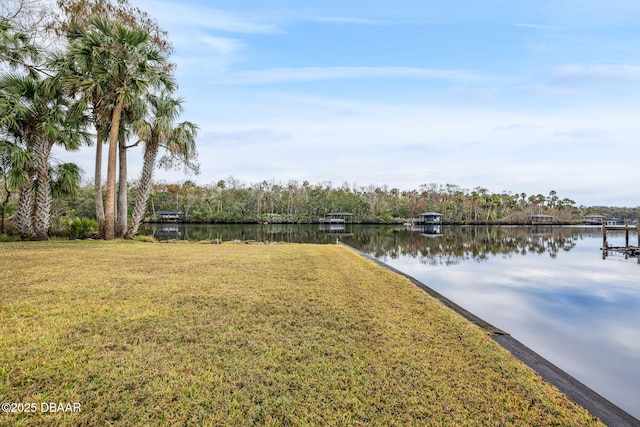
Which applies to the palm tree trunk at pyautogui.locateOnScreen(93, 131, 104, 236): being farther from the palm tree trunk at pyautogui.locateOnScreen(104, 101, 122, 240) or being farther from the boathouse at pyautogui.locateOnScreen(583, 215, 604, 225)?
the boathouse at pyautogui.locateOnScreen(583, 215, 604, 225)

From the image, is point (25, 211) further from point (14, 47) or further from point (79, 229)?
point (14, 47)

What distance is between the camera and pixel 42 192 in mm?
11188

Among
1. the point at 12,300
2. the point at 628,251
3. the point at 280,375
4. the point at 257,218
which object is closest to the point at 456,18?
the point at 280,375

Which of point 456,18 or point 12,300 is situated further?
point 456,18

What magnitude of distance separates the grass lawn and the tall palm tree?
868cm

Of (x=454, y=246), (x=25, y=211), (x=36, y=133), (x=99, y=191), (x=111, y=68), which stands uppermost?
(x=111, y=68)

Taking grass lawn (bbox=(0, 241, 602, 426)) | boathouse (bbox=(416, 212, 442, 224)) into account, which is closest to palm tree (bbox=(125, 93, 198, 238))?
grass lawn (bbox=(0, 241, 602, 426))

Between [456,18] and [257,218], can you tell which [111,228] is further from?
[257,218]

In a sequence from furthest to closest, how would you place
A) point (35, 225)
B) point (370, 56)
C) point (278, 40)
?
point (370, 56) < point (278, 40) < point (35, 225)

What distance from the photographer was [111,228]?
1228 cm

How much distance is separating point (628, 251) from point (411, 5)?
762 inches

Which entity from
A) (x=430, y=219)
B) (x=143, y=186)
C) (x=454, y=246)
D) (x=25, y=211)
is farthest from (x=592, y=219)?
(x=25, y=211)

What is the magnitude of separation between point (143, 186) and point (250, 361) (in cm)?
1374

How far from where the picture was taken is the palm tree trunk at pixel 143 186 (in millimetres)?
13492
